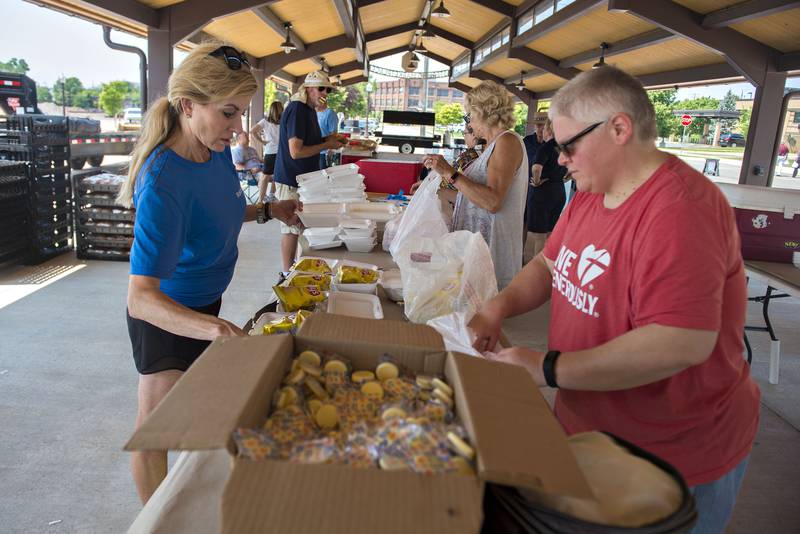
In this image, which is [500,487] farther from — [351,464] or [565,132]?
[565,132]

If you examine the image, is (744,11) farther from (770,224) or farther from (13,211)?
(13,211)

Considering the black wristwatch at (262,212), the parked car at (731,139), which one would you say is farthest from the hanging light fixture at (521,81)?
the black wristwatch at (262,212)

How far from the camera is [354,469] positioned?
626mm

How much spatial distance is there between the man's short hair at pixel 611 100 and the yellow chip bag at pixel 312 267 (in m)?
1.34

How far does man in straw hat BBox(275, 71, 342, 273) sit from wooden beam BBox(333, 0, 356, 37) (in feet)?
17.1

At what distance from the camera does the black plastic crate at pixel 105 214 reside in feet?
18.5

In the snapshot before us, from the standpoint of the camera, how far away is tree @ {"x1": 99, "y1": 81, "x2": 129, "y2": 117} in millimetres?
32219

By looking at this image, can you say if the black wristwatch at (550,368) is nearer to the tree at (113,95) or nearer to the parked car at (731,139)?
the parked car at (731,139)

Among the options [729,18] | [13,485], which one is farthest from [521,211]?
[729,18]

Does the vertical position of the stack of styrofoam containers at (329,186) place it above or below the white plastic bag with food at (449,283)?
above

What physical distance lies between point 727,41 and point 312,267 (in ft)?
22.1

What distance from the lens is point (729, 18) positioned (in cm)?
620

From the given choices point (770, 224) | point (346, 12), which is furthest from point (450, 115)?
point (770, 224)

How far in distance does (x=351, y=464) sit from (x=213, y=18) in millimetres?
7257
